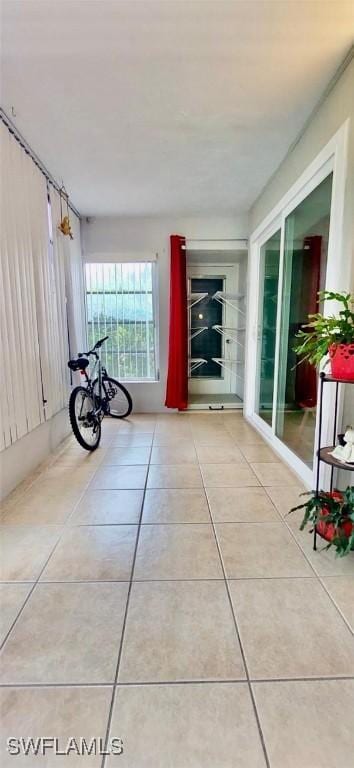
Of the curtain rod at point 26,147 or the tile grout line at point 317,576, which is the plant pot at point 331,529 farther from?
the curtain rod at point 26,147

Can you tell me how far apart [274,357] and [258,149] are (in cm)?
166

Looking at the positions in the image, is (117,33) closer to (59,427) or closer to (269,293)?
(269,293)

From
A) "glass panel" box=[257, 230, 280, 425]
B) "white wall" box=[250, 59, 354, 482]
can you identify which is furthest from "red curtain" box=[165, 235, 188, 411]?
"white wall" box=[250, 59, 354, 482]

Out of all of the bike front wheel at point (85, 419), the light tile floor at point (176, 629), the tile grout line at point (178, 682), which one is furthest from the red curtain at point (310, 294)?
the bike front wheel at point (85, 419)

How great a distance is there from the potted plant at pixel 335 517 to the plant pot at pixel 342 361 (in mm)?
506

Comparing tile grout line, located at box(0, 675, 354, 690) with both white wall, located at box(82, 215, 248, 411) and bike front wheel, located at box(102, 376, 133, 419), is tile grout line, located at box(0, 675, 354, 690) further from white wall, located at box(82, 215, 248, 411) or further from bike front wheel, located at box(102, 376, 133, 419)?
white wall, located at box(82, 215, 248, 411)

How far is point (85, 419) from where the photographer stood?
9.94 ft

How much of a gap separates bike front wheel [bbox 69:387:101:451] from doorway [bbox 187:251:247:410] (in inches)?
64.4

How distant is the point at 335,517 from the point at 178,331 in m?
2.95

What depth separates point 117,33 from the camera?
1539 millimetres

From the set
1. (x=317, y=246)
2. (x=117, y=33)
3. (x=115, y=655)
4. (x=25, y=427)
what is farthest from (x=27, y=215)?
(x=115, y=655)

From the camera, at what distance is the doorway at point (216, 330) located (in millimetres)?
4672

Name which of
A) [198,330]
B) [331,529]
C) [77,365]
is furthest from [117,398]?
[331,529]

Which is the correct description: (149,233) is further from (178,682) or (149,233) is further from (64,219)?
(178,682)
